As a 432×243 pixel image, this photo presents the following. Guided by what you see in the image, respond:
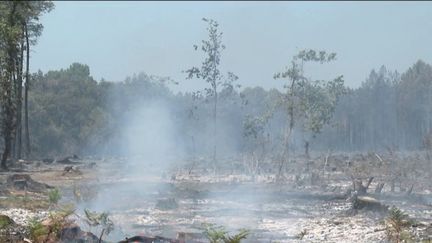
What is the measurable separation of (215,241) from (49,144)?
64.2 metres

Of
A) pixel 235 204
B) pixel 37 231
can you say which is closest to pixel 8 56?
pixel 235 204

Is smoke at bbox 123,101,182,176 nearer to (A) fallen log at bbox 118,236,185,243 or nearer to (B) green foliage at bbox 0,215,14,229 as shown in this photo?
(B) green foliage at bbox 0,215,14,229

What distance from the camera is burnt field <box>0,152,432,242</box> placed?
51.2 feet

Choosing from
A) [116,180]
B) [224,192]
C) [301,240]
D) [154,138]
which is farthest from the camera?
[154,138]

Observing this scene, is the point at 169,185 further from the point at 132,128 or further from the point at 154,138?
the point at 132,128

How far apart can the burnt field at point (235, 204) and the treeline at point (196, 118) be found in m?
32.8

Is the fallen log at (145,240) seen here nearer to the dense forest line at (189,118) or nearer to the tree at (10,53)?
the tree at (10,53)

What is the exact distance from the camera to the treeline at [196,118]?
71625 mm

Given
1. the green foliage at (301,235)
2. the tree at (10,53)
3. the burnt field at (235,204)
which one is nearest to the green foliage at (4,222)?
the burnt field at (235,204)

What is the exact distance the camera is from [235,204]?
79.1 feet

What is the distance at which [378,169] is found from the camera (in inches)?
1342

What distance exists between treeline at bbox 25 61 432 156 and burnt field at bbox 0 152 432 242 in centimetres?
3276

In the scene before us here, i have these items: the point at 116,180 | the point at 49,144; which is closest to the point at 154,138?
the point at 49,144

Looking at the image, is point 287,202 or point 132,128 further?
point 132,128
